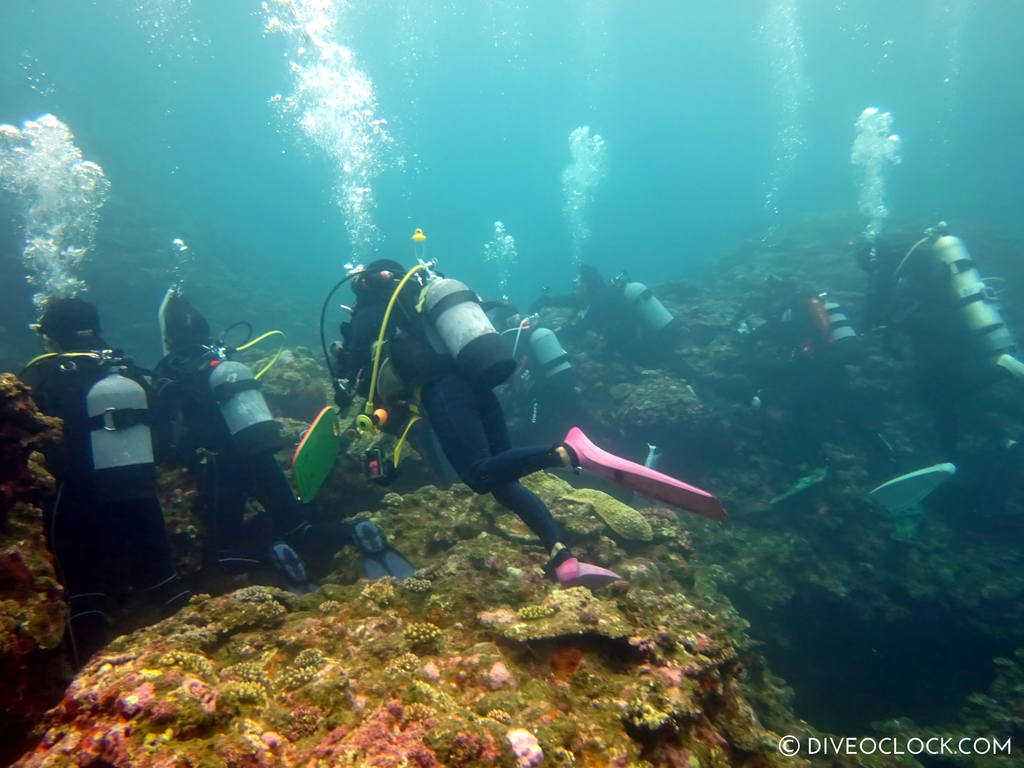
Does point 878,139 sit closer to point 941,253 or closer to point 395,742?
point 941,253

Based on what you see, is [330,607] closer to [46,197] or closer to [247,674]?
[247,674]

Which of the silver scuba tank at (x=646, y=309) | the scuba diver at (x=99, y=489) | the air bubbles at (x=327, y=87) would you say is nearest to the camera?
the scuba diver at (x=99, y=489)

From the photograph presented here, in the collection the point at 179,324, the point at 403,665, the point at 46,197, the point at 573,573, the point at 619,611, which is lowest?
the point at 619,611

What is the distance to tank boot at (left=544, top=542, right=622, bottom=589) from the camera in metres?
3.91

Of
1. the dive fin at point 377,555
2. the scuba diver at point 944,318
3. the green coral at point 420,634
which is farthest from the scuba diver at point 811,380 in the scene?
the green coral at point 420,634

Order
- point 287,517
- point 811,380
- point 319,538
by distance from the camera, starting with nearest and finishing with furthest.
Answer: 1. point 319,538
2. point 287,517
3. point 811,380

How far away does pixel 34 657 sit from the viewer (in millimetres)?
2814

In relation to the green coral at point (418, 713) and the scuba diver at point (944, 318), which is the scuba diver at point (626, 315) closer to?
the scuba diver at point (944, 318)

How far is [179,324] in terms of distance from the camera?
6426 millimetres

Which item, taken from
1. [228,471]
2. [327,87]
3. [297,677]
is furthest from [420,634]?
[327,87]

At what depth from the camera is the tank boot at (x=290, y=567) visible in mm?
4824

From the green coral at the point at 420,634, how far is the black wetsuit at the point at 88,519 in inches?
116

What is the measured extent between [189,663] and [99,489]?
285cm

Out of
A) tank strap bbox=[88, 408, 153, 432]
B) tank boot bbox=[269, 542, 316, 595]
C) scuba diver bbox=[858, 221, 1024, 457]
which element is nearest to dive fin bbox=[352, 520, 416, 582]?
tank boot bbox=[269, 542, 316, 595]
